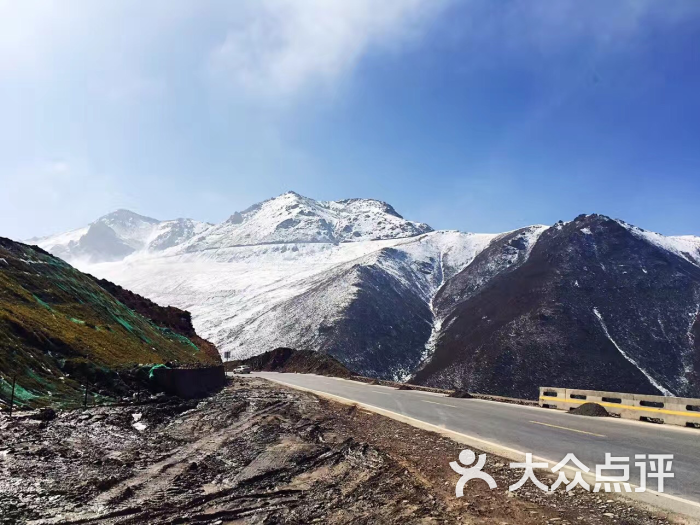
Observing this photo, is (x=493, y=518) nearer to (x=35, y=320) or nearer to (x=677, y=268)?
(x=35, y=320)

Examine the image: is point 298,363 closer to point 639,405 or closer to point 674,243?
point 639,405

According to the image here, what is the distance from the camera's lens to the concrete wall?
817 inches

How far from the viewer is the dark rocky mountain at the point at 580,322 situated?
71.4 meters

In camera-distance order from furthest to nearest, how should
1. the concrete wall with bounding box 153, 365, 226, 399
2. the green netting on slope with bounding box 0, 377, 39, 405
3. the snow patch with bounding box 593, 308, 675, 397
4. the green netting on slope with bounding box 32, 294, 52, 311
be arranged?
the snow patch with bounding box 593, 308, 675, 397, the green netting on slope with bounding box 32, 294, 52, 311, the concrete wall with bounding box 153, 365, 226, 399, the green netting on slope with bounding box 0, 377, 39, 405

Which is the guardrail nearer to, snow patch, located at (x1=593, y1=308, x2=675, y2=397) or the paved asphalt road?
the paved asphalt road

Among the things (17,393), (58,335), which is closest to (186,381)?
(58,335)

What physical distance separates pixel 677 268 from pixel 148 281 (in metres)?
186

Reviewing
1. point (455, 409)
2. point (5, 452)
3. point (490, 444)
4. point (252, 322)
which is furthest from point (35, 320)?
point (252, 322)

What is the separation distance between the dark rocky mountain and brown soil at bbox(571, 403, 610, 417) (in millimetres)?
54131

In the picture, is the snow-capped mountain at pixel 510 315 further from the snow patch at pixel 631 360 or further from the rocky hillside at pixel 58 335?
the rocky hillside at pixel 58 335

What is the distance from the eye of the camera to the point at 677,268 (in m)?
105

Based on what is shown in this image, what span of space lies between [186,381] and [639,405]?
778 inches

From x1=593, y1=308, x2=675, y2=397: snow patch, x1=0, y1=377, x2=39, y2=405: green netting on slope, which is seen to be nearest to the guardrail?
x1=0, y1=377, x2=39, y2=405: green netting on slope

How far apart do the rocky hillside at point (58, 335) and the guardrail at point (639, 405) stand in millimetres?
19727
